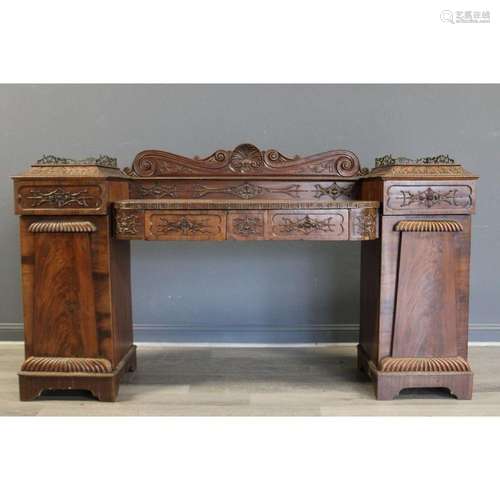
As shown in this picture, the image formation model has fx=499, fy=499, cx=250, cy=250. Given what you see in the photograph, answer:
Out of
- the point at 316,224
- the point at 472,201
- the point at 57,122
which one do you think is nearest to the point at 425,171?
the point at 472,201

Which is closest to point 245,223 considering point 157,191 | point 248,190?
point 248,190

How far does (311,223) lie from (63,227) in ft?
3.55

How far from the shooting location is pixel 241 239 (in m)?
2.21

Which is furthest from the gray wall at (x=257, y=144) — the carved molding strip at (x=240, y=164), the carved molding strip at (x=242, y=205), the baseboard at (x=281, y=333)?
the carved molding strip at (x=242, y=205)

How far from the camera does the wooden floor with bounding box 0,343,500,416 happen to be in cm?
215

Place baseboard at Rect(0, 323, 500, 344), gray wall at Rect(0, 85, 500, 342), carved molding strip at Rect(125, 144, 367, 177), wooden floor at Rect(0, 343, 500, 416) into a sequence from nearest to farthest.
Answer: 1. wooden floor at Rect(0, 343, 500, 416)
2. carved molding strip at Rect(125, 144, 367, 177)
3. gray wall at Rect(0, 85, 500, 342)
4. baseboard at Rect(0, 323, 500, 344)

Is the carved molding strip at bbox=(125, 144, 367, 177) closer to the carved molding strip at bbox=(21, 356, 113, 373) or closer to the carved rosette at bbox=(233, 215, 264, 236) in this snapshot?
Result: the carved rosette at bbox=(233, 215, 264, 236)

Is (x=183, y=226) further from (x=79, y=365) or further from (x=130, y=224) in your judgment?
(x=79, y=365)

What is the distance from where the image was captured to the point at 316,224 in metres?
2.20

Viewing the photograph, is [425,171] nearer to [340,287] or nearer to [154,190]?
[340,287]

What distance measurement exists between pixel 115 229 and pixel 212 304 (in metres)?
1.00

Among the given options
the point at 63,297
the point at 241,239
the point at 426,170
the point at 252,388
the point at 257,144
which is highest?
the point at 257,144

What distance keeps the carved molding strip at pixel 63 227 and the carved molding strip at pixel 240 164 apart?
0.51 metres

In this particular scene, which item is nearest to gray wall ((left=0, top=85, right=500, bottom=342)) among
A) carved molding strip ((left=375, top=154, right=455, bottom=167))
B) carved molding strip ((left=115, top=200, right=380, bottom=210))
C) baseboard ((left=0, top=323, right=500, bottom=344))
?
baseboard ((left=0, top=323, right=500, bottom=344))
